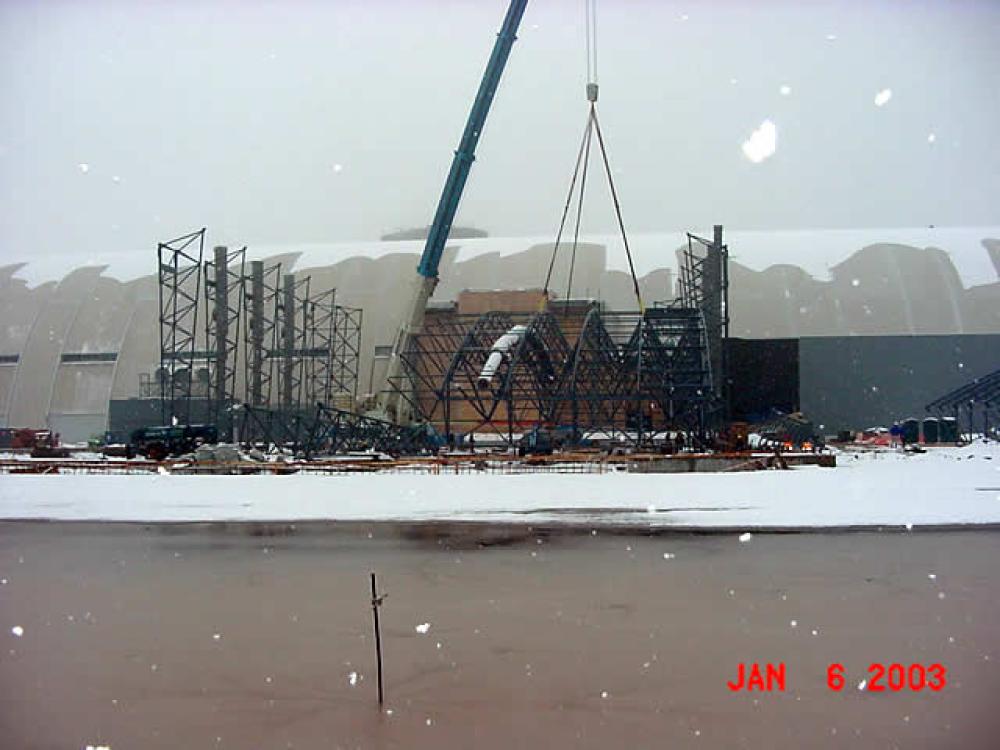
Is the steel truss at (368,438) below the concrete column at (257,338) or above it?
below

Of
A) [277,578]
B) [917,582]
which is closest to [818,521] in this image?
[917,582]

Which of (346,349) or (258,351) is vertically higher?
(346,349)

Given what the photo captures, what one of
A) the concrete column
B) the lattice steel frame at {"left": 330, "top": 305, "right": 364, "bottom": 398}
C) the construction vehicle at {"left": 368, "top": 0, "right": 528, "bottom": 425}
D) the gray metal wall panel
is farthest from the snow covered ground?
the lattice steel frame at {"left": 330, "top": 305, "right": 364, "bottom": 398}

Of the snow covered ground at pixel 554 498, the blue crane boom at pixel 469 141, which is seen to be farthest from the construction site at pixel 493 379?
the snow covered ground at pixel 554 498

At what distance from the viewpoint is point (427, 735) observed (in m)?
6.04

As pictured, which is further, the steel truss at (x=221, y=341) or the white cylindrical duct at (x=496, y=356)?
the steel truss at (x=221, y=341)

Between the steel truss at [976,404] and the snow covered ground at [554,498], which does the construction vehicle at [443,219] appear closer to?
the snow covered ground at [554,498]

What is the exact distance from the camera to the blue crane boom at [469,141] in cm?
3925

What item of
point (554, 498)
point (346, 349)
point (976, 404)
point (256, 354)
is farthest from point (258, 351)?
point (976, 404)

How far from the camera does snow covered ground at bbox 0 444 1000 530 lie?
56.6 ft

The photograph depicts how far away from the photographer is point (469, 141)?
1618 inches

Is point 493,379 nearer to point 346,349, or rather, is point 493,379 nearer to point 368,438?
point 368,438

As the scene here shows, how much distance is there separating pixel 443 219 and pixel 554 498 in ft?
77.2

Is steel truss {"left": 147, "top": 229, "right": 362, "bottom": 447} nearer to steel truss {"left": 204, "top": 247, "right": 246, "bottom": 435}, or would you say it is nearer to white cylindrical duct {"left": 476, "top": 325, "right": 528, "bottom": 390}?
steel truss {"left": 204, "top": 247, "right": 246, "bottom": 435}
